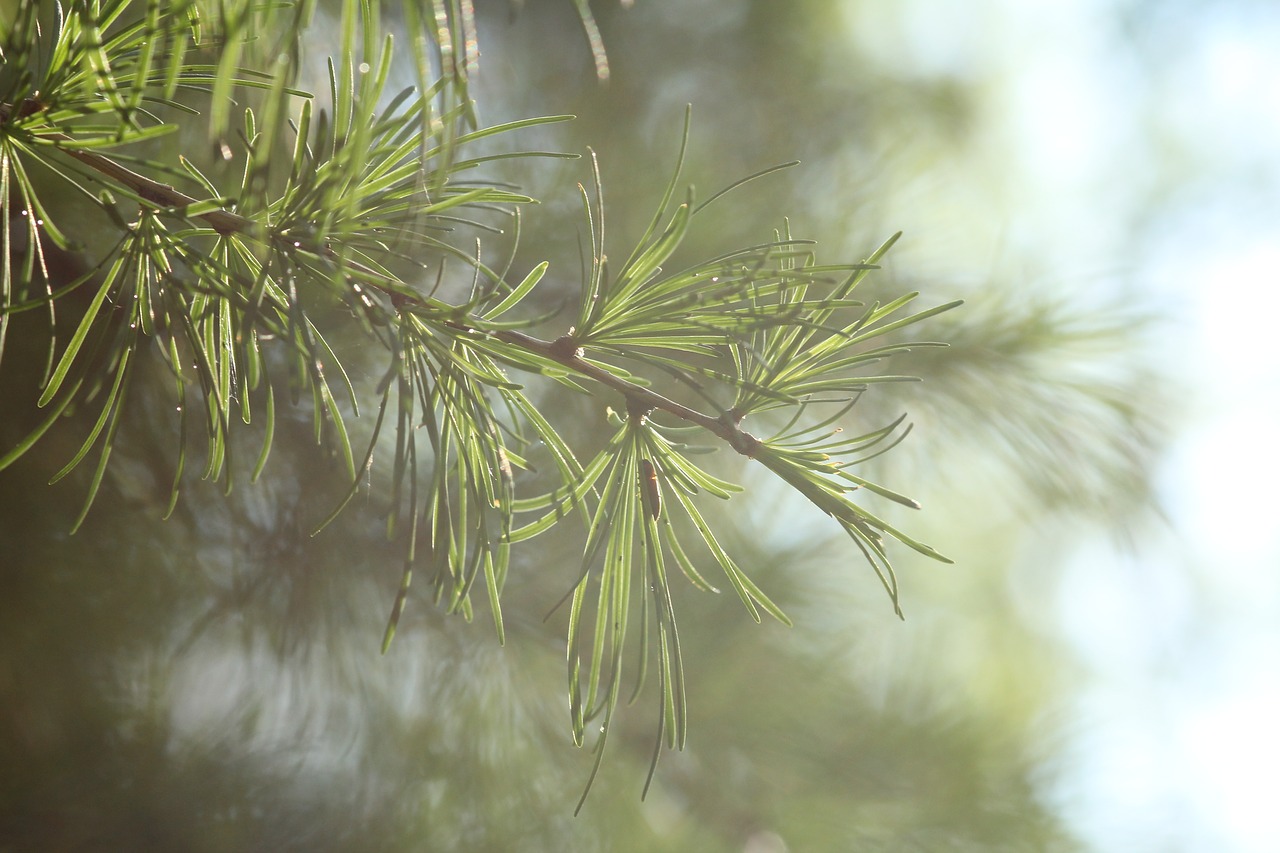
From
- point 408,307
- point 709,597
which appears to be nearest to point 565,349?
point 408,307

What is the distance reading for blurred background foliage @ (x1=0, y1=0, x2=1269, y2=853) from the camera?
0.46 metres

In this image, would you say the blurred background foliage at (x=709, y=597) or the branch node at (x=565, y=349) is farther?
the blurred background foliage at (x=709, y=597)

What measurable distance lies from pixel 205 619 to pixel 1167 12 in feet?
3.12

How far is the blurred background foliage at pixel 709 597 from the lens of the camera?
46 cm

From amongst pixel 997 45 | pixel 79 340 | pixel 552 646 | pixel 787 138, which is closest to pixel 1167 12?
pixel 997 45

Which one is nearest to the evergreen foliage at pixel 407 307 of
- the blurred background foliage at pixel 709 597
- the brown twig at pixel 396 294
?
the brown twig at pixel 396 294

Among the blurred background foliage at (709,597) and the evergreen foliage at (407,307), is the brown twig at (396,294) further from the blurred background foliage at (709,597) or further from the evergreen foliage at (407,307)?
the blurred background foliage at (709,597)

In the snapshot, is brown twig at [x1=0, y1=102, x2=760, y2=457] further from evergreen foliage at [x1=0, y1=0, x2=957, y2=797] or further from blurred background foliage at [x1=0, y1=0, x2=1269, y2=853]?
blurred background foliage at [x1=0, y1=0, x2=1269, y2=853]

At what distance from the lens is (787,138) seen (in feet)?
1.96

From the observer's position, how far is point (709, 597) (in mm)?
586

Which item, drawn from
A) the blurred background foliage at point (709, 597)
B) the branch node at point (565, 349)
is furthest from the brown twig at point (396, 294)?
the blurred background foliage at point (709, 597)

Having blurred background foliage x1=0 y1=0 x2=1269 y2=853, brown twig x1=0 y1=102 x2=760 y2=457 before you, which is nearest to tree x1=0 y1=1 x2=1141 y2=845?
brown twig x1=0 y1=102 x2=760 y2=457

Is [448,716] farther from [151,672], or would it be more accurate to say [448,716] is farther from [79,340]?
[79,340]

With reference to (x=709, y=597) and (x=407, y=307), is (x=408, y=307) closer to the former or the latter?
(x=407, y=307)
